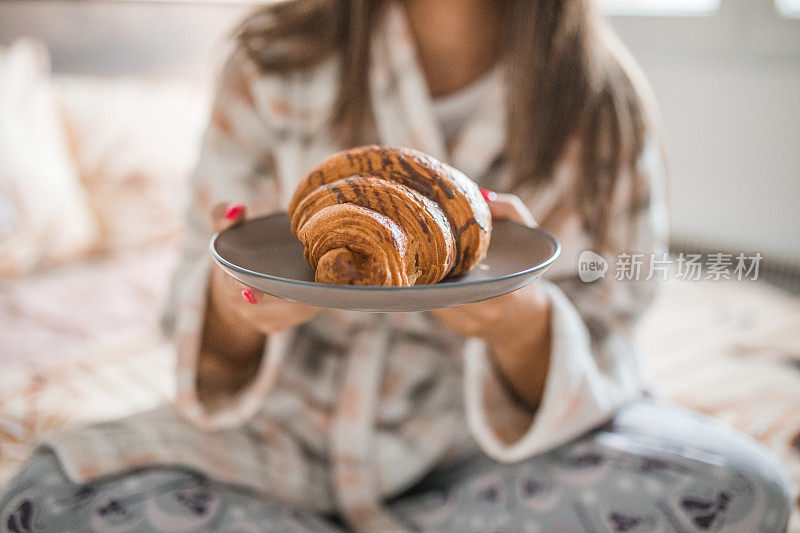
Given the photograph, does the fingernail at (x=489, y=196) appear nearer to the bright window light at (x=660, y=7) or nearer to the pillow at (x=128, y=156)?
the pillow at (x=128, y=156)

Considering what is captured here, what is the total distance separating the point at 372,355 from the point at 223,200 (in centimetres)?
31

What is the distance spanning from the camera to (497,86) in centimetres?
92

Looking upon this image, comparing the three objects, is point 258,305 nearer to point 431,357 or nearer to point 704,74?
point 431,357

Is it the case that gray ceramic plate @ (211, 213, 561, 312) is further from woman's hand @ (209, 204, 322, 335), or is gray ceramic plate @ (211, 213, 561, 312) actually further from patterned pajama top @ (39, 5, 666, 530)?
patterned pajama top @ (39, 5, 666, 530)

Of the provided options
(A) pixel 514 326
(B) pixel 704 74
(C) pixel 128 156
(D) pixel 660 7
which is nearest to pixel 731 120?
(B) pixel 704 74

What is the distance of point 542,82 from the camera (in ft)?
2.96

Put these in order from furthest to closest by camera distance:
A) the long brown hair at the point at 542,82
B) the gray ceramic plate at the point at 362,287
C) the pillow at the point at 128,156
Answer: the pillow at the point at 128,156 → the long brown hair at the point at 542,82 → the gray ceramic plate at the point at 362,287

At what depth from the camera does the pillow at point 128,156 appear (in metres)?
1.59

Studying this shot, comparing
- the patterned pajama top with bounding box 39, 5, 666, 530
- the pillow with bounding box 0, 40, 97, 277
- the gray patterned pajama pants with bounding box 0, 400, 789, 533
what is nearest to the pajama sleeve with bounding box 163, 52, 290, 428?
the patterned pajama top with bounding box 39, 5, 666, 530

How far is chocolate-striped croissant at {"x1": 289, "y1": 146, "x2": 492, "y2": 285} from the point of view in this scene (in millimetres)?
439

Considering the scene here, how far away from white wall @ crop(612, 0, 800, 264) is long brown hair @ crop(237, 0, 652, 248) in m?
1.29

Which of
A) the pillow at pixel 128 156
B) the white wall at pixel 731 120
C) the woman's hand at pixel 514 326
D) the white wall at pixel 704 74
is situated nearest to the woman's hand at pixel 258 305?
the woman's hand at pixel 514 326

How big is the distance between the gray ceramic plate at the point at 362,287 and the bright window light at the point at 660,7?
193 centimetres

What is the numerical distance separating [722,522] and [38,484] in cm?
74
